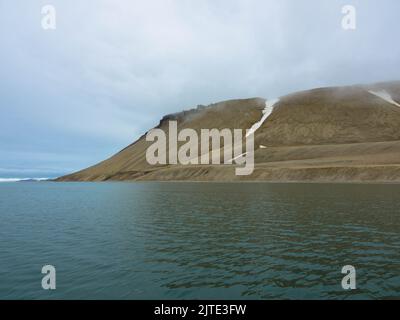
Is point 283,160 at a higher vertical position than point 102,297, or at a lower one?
higher

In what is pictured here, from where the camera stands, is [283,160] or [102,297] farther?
[283,160]

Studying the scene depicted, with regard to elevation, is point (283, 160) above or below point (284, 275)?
above

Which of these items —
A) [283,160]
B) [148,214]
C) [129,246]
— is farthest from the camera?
[283,160]

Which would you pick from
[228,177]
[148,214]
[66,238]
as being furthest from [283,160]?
[66,238]

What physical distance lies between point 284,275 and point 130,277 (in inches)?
305

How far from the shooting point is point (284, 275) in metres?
16.7
